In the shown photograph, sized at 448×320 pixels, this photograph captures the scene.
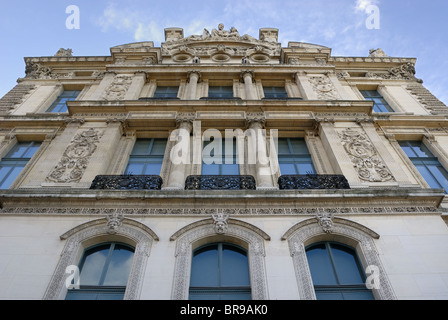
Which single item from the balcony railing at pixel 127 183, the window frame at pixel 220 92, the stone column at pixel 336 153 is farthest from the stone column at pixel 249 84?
the balcony railing at pixel 127 183

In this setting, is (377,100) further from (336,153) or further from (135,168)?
(135,168)

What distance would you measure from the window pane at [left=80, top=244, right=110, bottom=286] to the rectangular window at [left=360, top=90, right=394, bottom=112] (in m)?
12.8

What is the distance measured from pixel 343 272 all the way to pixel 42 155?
33.5 feet

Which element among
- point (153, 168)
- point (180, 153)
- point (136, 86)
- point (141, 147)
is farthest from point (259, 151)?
point (136, 86)

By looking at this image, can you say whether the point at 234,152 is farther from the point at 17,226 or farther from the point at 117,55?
the point at 117,55

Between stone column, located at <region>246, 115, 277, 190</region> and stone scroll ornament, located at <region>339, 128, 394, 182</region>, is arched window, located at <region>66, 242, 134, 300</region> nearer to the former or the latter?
stone column, located at <region>246, 115, 277, 190</region>

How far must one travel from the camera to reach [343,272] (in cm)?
802

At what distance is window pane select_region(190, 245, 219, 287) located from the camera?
25.7 feet

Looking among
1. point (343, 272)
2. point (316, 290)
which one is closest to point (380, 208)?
point (343, 272)

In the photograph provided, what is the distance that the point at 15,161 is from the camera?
12.1 m

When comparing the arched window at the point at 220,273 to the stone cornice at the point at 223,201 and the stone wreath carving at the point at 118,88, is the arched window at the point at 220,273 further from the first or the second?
the stone wreath carving at the point at 118,88

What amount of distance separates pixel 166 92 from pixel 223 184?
801cm

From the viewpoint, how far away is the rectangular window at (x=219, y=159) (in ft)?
37.8

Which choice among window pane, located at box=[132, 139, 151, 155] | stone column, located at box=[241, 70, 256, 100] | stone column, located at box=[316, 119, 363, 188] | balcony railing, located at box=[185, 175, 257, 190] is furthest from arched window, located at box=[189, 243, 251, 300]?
stone column, located at box=[241, 70, 256, 100]
